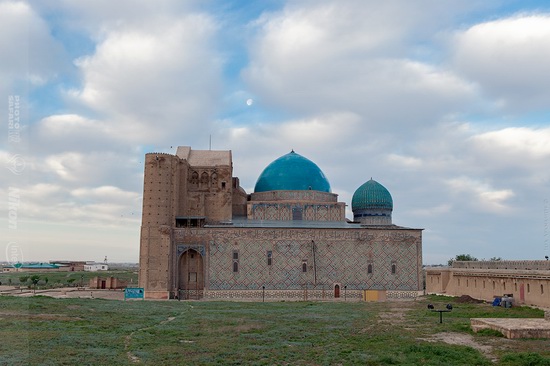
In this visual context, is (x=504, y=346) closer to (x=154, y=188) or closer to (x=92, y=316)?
(x=92, y=316)

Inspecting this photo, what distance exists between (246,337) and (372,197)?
1217 inches

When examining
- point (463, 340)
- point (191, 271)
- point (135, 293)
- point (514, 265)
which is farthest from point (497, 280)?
point (135, 293)

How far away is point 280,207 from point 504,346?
29.4 meters

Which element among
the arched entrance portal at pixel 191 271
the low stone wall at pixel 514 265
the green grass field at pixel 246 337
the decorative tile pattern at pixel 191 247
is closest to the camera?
the green grass field at pixel 246 337

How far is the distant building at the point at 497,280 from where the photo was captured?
96.6ft

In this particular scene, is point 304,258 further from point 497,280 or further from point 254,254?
point 497,280

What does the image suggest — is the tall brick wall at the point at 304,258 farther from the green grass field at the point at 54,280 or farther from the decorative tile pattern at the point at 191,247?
the green grass field at the point at 54,280

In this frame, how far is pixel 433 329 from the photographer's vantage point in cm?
2158

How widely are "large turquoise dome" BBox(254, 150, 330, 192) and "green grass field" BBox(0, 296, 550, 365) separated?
18939 millimetres

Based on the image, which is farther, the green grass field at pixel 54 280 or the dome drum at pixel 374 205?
the green grass field at pixel 54 280

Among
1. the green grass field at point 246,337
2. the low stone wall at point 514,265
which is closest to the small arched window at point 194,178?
the green grass field at point 246,337

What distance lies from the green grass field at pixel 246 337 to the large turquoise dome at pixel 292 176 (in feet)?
62.1

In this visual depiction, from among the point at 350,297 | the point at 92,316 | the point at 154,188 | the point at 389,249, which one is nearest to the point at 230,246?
the point at 154,188

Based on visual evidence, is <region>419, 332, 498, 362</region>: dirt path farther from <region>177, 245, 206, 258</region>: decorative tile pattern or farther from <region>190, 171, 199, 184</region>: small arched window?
<region>190, 171, 199, 184</region>: small arched window
